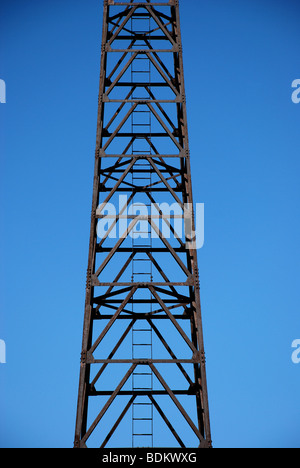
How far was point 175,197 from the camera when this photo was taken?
16734 mm

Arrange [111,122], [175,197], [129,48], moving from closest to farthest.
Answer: [175,197] → [111,122] → [129,48]

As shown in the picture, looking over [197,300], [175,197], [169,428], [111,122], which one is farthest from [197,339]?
[111,122]

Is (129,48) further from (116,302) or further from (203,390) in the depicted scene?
(203,390)

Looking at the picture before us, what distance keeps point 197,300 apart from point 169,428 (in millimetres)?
3144

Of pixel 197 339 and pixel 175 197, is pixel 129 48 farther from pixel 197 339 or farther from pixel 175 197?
pixel 197 339

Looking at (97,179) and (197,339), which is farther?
(97,179)

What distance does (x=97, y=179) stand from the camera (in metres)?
17.0

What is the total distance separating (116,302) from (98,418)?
123 inches

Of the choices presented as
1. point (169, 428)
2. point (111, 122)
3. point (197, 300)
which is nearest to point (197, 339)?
point (197, 300)
